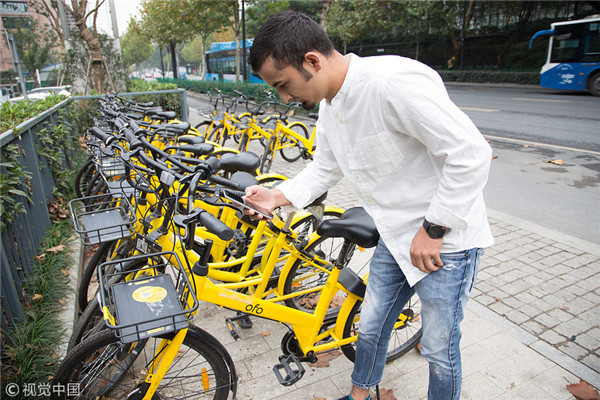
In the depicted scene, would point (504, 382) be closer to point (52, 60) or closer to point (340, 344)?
point (340, 344)

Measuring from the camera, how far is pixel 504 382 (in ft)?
8.18

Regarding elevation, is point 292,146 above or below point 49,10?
below

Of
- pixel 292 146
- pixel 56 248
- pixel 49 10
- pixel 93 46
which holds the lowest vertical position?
pixel 56 248

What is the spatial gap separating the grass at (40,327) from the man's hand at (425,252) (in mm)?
2089

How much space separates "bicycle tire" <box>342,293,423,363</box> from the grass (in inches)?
67.1

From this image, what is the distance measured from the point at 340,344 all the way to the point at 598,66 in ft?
60.6

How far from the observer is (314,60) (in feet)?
4.97

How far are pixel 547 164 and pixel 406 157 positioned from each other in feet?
23.0

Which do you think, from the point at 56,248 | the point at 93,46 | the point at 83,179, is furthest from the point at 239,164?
the point at 93,46

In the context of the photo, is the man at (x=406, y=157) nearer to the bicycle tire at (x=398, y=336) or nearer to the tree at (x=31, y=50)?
the bicycle tire at (x=398, y=336)

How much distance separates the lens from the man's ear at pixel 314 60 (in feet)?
4.91

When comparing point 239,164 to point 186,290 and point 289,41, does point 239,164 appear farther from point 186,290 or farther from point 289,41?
point 289,41

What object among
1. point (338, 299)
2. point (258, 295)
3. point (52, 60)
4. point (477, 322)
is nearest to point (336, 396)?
point (258, 295)

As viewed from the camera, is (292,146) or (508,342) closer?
(508,342)
